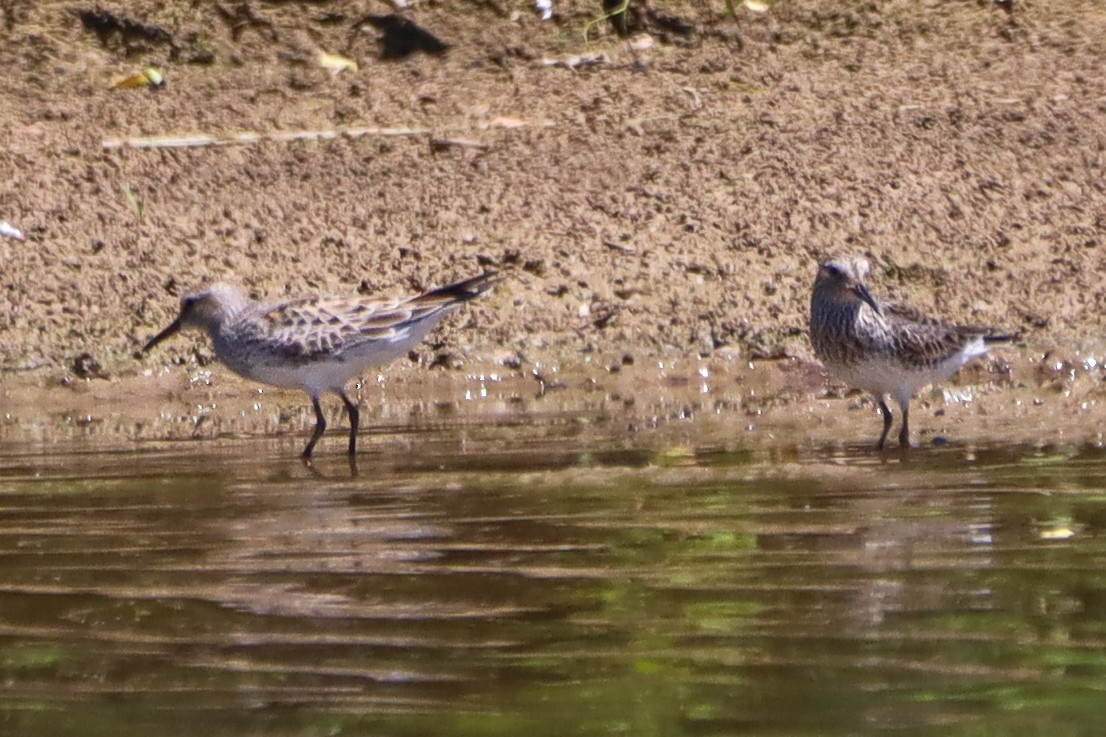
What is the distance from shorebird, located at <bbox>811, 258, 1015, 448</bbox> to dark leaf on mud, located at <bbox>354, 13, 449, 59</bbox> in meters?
4.89

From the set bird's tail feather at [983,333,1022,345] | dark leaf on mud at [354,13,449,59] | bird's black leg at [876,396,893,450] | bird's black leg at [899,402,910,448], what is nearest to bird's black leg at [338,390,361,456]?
bird's black leg at [876,396,893,450]

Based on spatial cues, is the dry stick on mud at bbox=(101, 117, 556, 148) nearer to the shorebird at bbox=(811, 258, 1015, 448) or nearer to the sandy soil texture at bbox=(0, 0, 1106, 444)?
the sandy soil texture at bbox=(0, 0, 1106, 444)

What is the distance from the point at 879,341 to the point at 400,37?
5.65 metres

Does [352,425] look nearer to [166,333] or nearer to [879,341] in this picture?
[166,333]

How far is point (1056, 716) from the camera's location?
4.81 m

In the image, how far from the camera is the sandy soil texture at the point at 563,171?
11641mm

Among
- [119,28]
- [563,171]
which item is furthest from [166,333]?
[119,28]

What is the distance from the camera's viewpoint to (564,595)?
6109mm

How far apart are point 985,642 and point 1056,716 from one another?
2.07 ft

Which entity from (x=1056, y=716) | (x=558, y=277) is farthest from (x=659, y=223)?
(x=1056, y=716)

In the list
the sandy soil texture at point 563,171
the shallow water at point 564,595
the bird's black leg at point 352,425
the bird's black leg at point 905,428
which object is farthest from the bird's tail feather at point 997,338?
the bird's black leg at point 352,425

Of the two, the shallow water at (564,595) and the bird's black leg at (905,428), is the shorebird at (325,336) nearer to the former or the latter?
the shallow water at (564,595)

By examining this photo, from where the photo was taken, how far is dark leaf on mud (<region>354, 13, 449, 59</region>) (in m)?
14.2

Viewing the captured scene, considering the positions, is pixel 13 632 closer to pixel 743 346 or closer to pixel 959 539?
pixel 959 539
